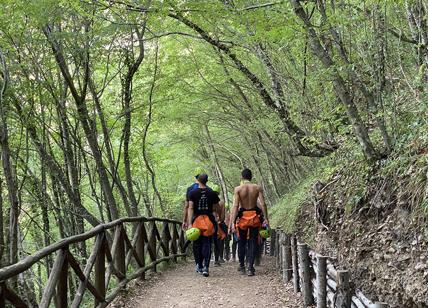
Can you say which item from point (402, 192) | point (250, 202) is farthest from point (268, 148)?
point (402, 192)

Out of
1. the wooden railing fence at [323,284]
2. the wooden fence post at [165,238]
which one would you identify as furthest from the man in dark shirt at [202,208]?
the wooden fence post at [165,238]

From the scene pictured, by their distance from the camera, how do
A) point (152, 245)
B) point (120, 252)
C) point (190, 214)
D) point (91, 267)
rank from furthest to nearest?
1. point (152, 245)
2. point (190, 214)
3. point (120, 252)
4. point (91, 267)

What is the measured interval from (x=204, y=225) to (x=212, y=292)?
1237 millimetres

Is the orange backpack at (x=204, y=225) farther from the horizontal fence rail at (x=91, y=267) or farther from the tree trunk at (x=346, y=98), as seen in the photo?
the tree trunk at (x=346, y=98)

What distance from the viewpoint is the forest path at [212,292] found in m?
6.26

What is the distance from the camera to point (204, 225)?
7.78 m

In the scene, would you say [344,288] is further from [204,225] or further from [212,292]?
[204,225]

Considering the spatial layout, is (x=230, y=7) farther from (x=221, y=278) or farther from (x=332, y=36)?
(x=221, y=278)

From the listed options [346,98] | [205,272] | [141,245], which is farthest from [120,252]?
[346,98]

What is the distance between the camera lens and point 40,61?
9281 millimetres

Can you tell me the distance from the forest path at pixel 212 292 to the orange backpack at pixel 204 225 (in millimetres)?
792

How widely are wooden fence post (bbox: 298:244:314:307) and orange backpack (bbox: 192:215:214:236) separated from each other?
2.33 metres

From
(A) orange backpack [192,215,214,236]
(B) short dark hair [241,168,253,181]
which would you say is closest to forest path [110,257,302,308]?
(A) orange backpack [192,215,214,236]

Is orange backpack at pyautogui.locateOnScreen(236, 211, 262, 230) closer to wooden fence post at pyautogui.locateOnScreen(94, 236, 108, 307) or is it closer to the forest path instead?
the forest path
